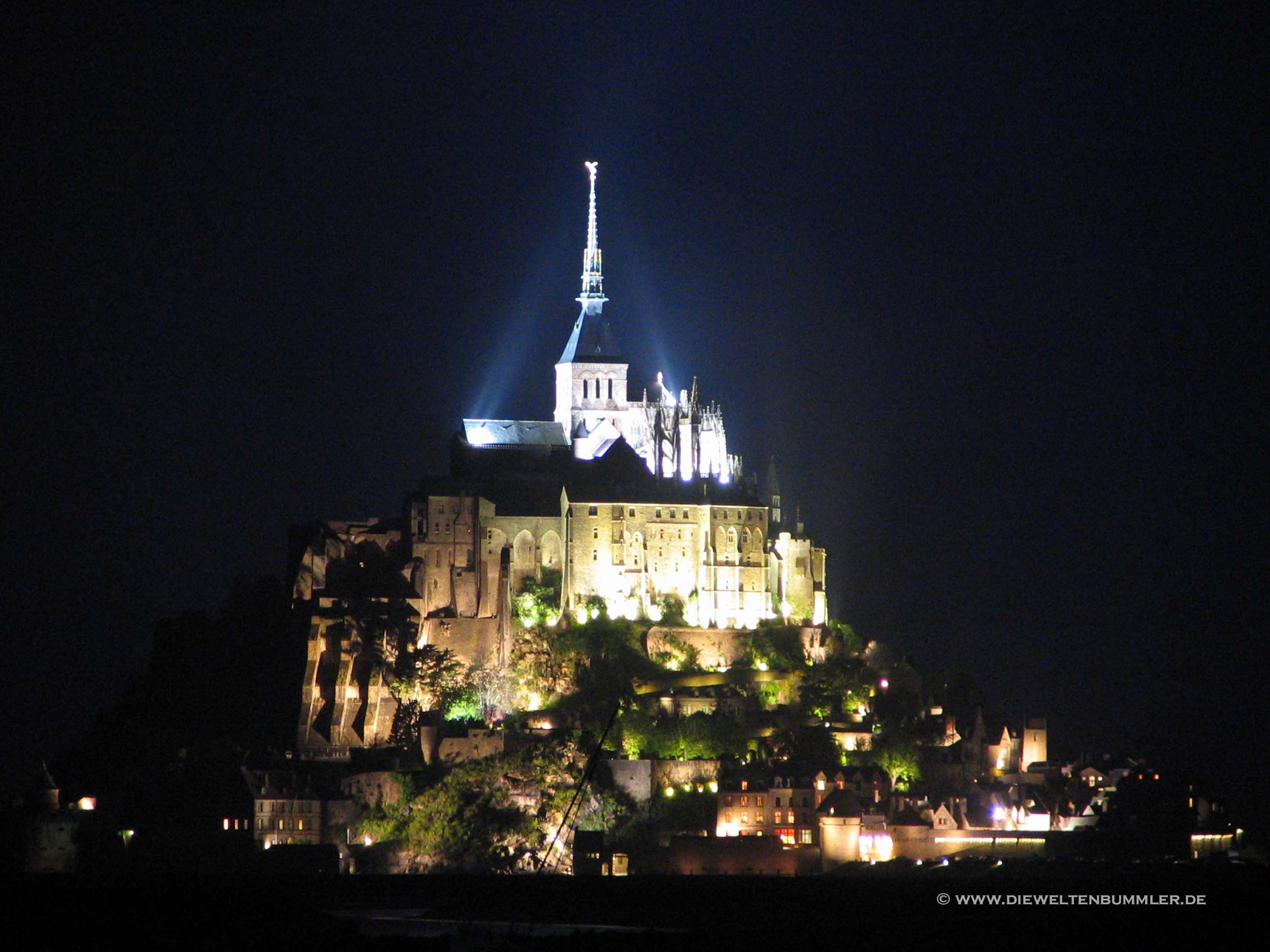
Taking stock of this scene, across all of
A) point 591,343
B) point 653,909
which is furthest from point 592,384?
point 653,909

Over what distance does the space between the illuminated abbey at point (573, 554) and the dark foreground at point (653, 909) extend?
1571 centimetres

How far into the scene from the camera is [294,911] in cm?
8969

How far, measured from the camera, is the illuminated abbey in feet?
383

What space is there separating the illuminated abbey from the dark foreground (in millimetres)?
15712

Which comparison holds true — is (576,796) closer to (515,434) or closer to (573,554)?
(573,554)

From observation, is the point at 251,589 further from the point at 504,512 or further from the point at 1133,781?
the point at 1133,781

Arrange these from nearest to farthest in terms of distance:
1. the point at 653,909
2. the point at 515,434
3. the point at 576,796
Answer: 1. the point at 653,909
2. the point at 576,796
3. the point at 515,434

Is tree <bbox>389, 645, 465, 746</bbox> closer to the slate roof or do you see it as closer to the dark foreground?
the dark foreground

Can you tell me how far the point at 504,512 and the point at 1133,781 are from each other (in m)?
27.4

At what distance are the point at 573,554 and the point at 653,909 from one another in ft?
75.8

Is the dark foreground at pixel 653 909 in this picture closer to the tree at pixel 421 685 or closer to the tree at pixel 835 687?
the tree at pixel 421 685

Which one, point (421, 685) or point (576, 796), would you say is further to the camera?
point (421, 685)

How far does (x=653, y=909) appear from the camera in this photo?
98.9 m

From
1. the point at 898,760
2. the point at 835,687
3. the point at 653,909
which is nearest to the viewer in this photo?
the point at 653,909
